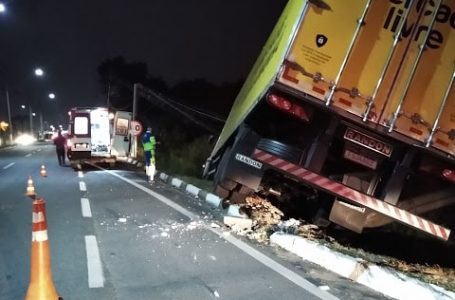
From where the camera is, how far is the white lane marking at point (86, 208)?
29.1ft

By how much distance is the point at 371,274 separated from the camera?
567cm

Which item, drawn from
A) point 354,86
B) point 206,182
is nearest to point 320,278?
point 354,86

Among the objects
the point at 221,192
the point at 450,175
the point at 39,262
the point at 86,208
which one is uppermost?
the point at 450,175

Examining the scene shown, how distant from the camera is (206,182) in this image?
1464 cm

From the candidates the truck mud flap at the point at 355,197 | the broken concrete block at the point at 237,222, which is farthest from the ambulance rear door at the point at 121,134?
the truck mud flap at the point at 355,197

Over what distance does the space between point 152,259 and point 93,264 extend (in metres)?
0.74

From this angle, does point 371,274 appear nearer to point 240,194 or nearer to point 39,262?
point 39,262

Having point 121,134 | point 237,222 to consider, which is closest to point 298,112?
point 237,222

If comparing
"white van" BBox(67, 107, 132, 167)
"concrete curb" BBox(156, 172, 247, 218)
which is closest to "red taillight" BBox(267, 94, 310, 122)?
"concrete curb" BBox(156, 172, 247, 218)

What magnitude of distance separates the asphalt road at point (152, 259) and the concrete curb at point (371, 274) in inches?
7.5

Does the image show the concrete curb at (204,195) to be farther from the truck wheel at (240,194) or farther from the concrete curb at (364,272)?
the concrete curb at (364,272)

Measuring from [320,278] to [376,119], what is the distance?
2.28 m

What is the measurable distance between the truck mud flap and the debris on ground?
0.62 meters

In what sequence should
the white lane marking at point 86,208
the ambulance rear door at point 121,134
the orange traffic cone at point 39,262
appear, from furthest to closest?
the ambulance rear door at point 121,134 < the white lane marking at point 86,208 < the orange traffic cone at point 39,262
